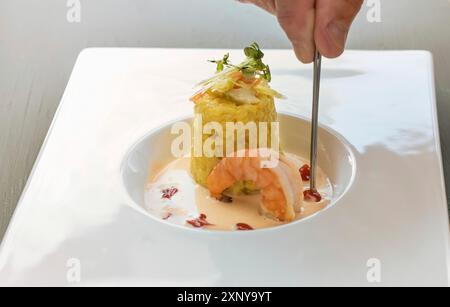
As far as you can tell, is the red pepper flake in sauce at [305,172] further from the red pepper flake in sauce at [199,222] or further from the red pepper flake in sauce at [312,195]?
the red pepper flake in sauce at [199,222]

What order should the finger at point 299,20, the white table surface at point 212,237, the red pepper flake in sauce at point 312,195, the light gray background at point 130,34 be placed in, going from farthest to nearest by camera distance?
the light gray background at point 130,34
the red pepper flake in sauce at point 312,195
the finger at point 299,20
the white table surface at point 212,237

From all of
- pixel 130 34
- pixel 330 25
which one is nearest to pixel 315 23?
pixel 330 25

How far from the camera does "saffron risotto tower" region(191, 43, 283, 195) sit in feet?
4.58

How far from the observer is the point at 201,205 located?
139 centimetres

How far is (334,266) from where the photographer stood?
111cm

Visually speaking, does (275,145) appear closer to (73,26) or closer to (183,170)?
(183,170)

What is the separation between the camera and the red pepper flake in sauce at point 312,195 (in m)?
1.39

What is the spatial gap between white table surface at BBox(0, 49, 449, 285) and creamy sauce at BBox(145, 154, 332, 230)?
0.29 feet

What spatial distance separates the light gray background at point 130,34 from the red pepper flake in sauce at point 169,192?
366 mm

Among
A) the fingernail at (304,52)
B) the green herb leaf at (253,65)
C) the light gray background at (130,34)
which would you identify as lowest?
the fingernail at (304,52)

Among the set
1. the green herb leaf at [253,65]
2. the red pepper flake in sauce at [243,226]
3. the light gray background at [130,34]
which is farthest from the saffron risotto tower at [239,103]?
the light gray background at [130,34]

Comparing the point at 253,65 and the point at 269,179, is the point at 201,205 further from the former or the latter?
the point at 253,65

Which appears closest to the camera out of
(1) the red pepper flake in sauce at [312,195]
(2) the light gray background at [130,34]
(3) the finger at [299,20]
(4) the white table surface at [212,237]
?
(4) the white table surface at [212,237]
